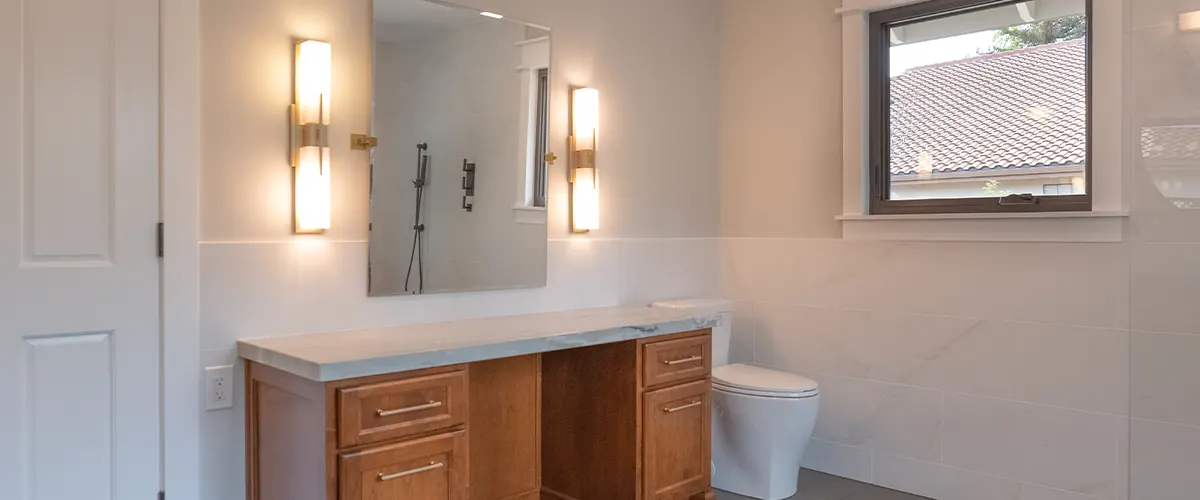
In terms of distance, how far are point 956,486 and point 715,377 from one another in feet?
3.30

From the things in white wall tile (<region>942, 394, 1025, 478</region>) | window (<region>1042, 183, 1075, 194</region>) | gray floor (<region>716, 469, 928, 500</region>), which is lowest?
gray floor (<region>716, 469, 928, 500</region>)

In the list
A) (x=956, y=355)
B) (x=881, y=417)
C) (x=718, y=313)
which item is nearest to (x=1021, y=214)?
(x=956, y=355)

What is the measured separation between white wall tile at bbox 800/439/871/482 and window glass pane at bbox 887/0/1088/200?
109 cm

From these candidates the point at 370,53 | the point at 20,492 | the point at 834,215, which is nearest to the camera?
the point at 20,492

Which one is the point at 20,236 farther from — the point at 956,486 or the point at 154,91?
the point at 956,486

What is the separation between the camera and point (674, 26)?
359 cm

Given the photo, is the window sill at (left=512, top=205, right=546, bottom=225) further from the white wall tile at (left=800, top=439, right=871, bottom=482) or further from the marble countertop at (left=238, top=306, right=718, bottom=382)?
the white wall tile at (left=800, top=439, right=871, bottom=482)

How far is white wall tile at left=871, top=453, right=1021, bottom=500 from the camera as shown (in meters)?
2.95

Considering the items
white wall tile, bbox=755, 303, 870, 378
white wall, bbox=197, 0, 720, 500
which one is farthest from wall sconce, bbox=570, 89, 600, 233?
white wall tile, bbox=755, 303, 870, 378

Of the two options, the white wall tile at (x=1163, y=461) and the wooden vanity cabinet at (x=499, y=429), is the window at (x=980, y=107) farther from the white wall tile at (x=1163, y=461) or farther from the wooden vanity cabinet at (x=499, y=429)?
the wooden vanity cabinet at (x=499, y=429)

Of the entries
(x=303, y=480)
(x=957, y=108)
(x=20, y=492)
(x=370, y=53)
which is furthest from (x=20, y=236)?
(x=957, y=108)

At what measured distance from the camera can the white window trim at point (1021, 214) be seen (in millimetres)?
2656

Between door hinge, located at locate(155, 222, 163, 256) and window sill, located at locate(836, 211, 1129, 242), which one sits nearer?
door hinge, located at locate(155, 222, 163, 256)

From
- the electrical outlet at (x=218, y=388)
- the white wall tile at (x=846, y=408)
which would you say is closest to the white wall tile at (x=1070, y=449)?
the white wall tile at (x=846, y=408)
